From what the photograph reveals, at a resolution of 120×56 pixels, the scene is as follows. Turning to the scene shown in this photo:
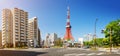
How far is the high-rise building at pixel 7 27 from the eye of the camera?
155m

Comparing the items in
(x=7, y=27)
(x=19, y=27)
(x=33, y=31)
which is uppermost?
(x=19, y=27)

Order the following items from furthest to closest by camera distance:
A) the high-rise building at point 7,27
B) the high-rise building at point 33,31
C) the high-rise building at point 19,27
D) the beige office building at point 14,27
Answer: the high-rise building at point 33,31, the high-rise building at point 19,27, the beige office building at point 14,27, the high-rise building at point 7,27

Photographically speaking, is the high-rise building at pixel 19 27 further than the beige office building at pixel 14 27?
Yes

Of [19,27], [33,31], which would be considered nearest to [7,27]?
[19,27]

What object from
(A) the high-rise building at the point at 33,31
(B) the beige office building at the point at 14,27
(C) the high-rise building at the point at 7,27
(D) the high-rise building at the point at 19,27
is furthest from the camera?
(A) the high-rise building at the point at 33,31

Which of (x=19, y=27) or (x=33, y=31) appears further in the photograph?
(x=33, y=31)

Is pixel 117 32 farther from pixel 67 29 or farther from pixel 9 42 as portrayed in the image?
pixel 9 42

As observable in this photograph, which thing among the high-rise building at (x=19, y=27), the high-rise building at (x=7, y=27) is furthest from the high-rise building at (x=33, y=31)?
the high-rise building at (x=7, y=27)

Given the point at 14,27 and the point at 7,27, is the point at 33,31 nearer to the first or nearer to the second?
the point at 14,27

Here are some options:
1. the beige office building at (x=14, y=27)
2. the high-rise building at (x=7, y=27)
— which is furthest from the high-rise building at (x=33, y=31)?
the high-rise building at (x=7, y=27)

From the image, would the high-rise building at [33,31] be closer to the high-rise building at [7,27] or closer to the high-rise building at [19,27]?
the high-rise building at [19,27]

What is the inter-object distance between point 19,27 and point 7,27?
8314mm

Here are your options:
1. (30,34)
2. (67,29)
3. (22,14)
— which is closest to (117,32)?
(67,29)

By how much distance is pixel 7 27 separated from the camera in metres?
156
